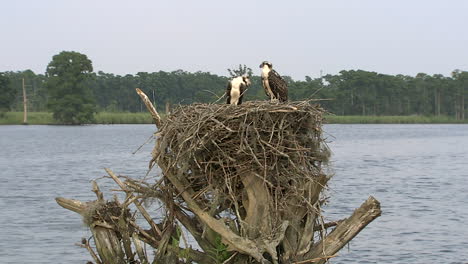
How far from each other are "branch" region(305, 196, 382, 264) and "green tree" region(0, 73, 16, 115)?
103m

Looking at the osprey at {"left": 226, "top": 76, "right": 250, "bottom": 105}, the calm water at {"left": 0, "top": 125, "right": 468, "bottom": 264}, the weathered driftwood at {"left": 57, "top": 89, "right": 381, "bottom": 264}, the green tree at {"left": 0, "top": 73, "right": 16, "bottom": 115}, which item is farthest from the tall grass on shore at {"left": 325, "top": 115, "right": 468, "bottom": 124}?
the weathered driftwood at {"left": 57, "top": 89, "right": 381, "bottom": 264}

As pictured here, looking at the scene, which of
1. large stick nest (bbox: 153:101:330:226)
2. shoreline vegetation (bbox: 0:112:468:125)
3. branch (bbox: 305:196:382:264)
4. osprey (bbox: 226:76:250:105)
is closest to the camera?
large stick nest (bbox: 153:101:330:226)

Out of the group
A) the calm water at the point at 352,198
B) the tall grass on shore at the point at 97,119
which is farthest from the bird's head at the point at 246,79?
the tall grass on shore at the point at 97,119

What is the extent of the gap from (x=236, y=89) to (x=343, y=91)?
12547 cm

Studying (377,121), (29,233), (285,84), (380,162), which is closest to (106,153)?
(380,162)

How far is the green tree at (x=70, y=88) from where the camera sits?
106750 millimetres

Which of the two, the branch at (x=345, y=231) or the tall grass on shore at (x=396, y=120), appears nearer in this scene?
the branch at (x=345, y=231)

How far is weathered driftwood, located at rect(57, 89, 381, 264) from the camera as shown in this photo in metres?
8.06

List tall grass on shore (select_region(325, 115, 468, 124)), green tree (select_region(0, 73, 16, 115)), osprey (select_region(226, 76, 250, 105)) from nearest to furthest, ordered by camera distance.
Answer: osprey (select_region(226, 76, 250, 105))
green tree (select_region(0, 73, 16, 115))
tall grass on shore (select_region(325, 115, 468, 124))

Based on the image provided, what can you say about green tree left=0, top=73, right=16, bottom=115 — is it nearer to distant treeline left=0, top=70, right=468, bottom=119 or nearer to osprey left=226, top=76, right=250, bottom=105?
distant treeline left=0, top=70, right=468, bottom=119

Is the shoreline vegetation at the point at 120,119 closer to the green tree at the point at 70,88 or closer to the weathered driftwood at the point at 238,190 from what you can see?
the green tree at the point at 70,88

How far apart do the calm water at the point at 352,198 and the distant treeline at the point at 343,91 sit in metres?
76.3

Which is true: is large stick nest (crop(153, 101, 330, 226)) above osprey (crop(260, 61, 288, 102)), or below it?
below

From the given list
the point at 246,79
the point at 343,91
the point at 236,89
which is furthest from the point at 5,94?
the point at 236,89
